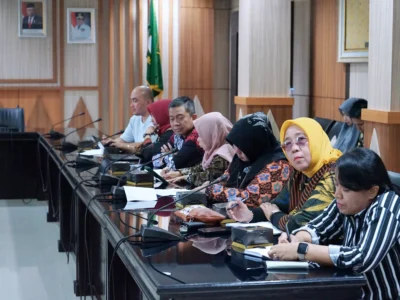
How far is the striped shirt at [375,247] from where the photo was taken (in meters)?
2.32

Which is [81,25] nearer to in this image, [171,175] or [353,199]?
[171,175]

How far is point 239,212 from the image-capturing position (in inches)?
124

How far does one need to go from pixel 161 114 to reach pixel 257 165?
107 inches

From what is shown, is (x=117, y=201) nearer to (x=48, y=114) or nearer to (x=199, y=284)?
(x=199, y=284)

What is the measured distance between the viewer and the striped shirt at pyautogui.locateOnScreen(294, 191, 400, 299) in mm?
2322

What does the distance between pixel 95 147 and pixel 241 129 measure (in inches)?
115

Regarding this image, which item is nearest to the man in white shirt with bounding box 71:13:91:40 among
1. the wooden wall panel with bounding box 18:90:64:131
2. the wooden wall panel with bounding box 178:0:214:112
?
the wooden wall panel with bounding box 18:90:64:131

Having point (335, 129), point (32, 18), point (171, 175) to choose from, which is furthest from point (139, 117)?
point (32, 18)

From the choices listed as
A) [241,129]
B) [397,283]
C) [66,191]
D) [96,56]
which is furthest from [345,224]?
[96,56]

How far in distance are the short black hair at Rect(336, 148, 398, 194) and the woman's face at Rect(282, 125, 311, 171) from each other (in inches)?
20.0

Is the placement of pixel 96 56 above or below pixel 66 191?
above

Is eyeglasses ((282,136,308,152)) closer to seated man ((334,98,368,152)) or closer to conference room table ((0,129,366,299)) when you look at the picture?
conference room table ((0,129,366,299))

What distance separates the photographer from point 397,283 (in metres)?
2.43

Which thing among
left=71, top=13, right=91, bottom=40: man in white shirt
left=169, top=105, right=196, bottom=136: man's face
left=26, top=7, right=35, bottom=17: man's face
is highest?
left=26, top=7, right=35, bottom=17: man's face
